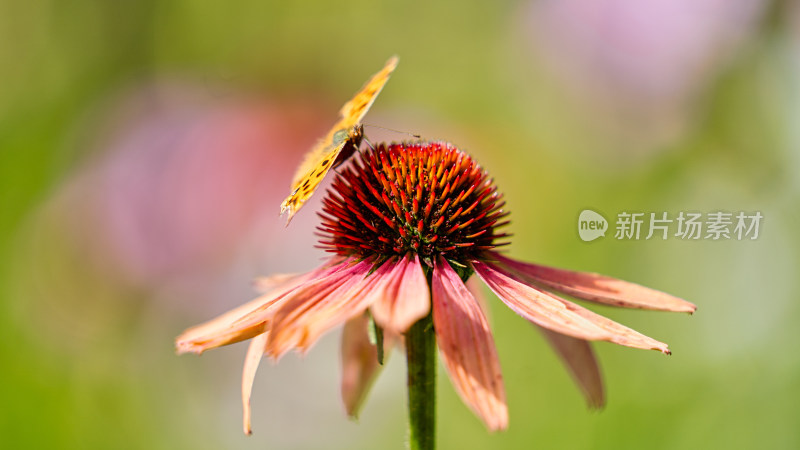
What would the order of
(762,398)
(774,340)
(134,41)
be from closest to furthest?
(762,398)
(774,340)
(134,41)

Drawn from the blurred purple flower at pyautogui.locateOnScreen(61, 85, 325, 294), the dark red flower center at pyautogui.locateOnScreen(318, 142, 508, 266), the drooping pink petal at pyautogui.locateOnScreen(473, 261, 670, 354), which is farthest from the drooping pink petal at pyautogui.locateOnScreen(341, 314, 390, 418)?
the blurred purple flower at pyautogui.locateOnScreen(61, 85, 325, 294)

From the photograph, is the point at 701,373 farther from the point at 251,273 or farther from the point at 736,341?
the point at 251,273

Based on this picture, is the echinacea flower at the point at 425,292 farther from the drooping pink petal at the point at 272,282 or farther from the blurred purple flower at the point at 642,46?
the blurred purple flower at the point at 642,46

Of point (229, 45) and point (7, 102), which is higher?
point (229, 45)

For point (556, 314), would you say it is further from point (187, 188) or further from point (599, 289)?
point (187, 188)

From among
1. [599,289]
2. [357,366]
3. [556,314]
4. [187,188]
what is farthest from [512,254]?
[556,314]

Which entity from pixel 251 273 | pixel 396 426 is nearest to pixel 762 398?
pixel 396 426
